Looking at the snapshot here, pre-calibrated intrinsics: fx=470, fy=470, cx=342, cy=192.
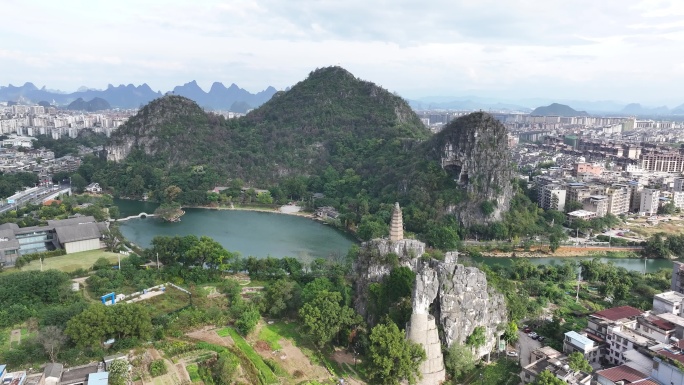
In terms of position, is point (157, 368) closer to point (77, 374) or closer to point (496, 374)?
point (77, 374)

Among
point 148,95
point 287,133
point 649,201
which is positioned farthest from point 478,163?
point 148,95

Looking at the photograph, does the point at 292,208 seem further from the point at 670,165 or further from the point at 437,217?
the point at 670,165

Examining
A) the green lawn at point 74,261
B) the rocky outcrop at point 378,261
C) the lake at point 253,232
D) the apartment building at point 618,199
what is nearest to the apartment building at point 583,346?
the rocky outcrop at point 378,261

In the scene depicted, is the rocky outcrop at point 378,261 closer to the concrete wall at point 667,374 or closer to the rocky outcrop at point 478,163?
the concrete wall at point 667,374

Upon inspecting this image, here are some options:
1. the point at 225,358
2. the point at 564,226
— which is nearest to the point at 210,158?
the point at 564,226

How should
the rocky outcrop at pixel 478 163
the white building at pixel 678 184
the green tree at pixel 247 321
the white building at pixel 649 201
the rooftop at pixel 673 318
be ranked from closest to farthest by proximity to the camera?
the rooftop at pixel 673 318 → the green tree at pixel 247 321 → the rocky outcrop at pixel 478 163 → the white building at pixel 649 201 → the white building at pixel 678 184

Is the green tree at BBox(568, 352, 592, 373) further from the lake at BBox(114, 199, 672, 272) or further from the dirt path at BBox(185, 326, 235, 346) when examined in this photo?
the lake at BBox(114, 199, 672, 272)
